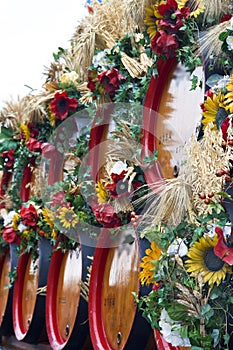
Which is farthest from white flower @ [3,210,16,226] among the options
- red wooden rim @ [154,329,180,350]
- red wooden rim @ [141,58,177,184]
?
red wooden rim @ [154,329,180,350]

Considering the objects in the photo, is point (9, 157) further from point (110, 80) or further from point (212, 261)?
point (212, 261)

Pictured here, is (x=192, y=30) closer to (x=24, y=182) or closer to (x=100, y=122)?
(x=100, y=122)

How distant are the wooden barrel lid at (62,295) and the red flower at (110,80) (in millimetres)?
834

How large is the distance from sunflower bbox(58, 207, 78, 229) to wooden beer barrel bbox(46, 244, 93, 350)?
12 centimetres

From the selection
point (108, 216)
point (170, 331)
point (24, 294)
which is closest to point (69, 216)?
point (108, 216)

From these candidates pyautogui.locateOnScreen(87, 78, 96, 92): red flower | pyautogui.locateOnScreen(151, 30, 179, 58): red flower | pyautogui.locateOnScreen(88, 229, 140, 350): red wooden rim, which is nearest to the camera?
pyautogui.locateOnScreen(151, 30, 179, 58): red flower

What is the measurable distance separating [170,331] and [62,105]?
1938 mm

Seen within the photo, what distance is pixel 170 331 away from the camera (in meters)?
1.97

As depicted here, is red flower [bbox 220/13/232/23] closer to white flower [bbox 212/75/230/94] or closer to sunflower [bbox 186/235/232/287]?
white flower [bbox 212/75/230/94]

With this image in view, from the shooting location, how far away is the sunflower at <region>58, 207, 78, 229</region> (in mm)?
3172

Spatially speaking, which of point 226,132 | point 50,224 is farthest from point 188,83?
point 50,224

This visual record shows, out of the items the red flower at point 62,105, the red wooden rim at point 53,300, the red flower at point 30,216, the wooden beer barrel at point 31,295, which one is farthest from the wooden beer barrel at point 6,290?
the red flower at point 62,105

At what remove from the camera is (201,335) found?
1.90 metres

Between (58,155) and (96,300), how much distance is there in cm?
118
